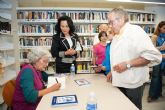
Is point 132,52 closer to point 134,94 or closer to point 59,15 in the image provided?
point 134,94

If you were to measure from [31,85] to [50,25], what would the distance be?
3.56m

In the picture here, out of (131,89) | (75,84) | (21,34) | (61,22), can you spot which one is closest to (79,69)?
(21,34)

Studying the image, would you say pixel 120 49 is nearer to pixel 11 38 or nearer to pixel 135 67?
pixel 135 67

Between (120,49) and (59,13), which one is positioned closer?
(120,49)

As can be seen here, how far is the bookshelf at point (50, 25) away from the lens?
5.09 meters

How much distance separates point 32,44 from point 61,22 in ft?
7.70

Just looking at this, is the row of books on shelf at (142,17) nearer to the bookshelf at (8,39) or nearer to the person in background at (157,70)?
the person in background at (157,70)

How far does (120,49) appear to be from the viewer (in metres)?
1.92

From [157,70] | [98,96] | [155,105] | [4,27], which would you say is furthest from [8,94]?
[157,70]

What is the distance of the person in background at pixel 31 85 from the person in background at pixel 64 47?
80 centimetres

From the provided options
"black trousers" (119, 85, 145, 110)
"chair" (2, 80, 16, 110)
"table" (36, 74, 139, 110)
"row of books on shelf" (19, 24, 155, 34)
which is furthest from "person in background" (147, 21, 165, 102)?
"chair" (2, 80, 16, 110)

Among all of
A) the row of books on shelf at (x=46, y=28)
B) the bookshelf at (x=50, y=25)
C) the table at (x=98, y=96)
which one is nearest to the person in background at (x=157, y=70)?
the bookshelf at (x=50, y=25)

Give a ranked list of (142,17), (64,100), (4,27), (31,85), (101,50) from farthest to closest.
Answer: (142,17) < (4,27) < (101,50) < (31,85) < (64,100)

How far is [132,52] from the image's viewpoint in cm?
191
